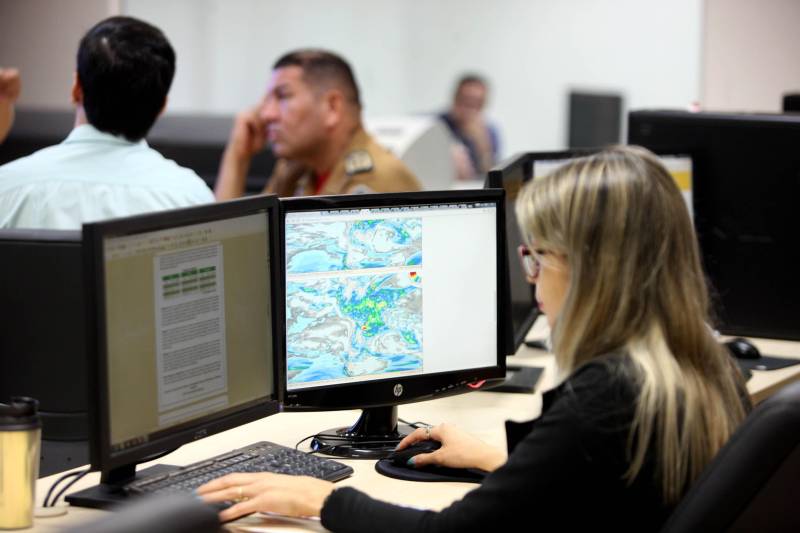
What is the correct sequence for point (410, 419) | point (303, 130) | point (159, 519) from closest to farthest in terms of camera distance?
point (159, 519), point (410, 419), point (303, 130)

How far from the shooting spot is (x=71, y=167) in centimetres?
239

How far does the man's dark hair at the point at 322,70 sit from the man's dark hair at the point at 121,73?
120cm

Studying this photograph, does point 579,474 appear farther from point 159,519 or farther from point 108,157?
point 108,157

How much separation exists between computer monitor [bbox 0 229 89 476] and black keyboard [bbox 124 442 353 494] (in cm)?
36

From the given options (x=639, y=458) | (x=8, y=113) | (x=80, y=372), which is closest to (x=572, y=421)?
(x=639, y=458)

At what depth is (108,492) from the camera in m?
1.63

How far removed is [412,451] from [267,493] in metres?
0.32

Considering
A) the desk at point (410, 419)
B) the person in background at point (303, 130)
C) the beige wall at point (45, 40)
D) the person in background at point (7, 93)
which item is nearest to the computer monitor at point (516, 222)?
the desk at point (410, 419)

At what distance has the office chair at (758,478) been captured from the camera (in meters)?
1.25

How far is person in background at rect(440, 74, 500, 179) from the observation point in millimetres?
6906

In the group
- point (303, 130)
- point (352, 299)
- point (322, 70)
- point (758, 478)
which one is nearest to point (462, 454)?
point (352, 299)

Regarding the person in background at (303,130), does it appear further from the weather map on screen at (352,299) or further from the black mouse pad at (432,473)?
the black mouse pad at (432,473)

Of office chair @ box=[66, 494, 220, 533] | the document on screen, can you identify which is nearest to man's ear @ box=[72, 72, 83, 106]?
the document on screen

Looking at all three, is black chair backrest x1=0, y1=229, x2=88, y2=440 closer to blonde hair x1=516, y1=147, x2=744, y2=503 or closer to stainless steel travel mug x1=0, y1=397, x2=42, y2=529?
stainless steel travel mug x1=0, y1=397, x2=42, y2=529
